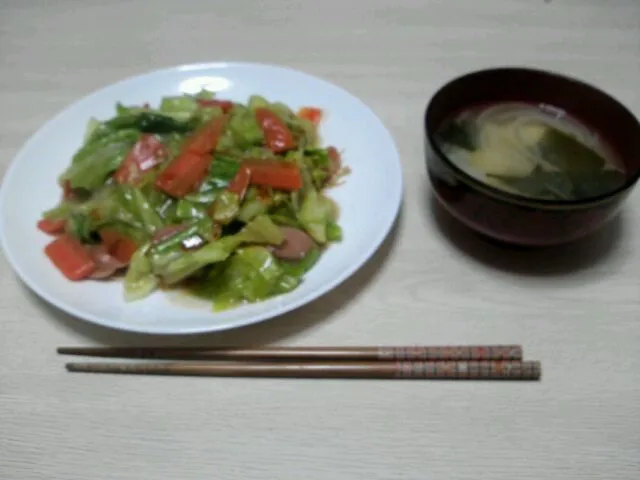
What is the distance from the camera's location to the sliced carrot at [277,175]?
1.04m

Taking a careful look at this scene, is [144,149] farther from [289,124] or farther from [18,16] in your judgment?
[18,16]

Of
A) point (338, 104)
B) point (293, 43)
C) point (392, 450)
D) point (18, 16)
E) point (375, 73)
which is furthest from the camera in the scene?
point (18, 16)

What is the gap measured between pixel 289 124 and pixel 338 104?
0.39 ft

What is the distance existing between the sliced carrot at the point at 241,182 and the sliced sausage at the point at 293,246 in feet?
0.29

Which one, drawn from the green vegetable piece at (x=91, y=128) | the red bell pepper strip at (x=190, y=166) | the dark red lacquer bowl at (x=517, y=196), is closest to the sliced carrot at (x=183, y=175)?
the red bell pepper strip at (x=190, y=166)

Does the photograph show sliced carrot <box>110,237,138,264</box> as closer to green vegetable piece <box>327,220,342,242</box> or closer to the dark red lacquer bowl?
green vegetable piece <box>327,220,342,242</box>

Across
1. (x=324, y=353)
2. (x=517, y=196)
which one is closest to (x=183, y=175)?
(x=324, y=353)

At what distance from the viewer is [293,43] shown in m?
1.56

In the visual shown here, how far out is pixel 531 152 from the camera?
101 cm

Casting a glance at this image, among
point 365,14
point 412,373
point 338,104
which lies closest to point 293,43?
point 365,14

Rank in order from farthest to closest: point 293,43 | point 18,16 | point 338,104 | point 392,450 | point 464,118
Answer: point 18,16 < point 293,43 < point 338,104 < point 464,118 < point 392,450

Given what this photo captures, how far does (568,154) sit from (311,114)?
1.49 feet

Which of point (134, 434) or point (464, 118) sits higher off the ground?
point (464, 118)

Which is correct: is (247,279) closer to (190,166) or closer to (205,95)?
(190,166)
